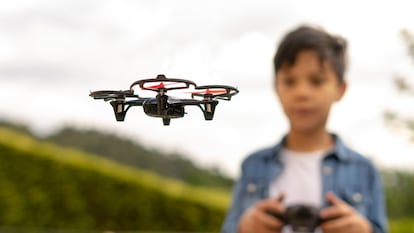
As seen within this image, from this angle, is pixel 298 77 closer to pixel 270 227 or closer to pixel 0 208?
pixel 270 227

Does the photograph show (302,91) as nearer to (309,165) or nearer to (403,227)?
(309,165)

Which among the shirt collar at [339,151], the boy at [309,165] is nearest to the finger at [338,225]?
the boy at [309,165]

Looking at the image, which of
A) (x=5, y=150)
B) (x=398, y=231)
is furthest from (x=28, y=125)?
(x=398, y=231)

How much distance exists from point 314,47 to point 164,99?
67cm

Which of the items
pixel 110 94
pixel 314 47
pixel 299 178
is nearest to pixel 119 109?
pixel 110 94

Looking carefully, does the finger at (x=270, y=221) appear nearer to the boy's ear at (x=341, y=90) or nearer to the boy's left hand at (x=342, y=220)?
the boy's left hand at (x=342, y=220)

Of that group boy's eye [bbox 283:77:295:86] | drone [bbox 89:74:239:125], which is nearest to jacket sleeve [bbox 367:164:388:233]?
boy's eye [bbox 283:77:295:86]

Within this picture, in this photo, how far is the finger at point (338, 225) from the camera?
201cm

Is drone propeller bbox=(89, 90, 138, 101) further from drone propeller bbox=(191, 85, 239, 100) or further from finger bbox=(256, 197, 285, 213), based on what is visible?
finger bbox=(256, 197, 285, 213)

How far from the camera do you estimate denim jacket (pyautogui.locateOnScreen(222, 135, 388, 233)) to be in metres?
2.15

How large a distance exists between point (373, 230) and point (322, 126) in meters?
0.35

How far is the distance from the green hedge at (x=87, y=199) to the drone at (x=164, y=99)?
761 cm

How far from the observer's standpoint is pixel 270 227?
2059 mm

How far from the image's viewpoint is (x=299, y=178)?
2262 mm
